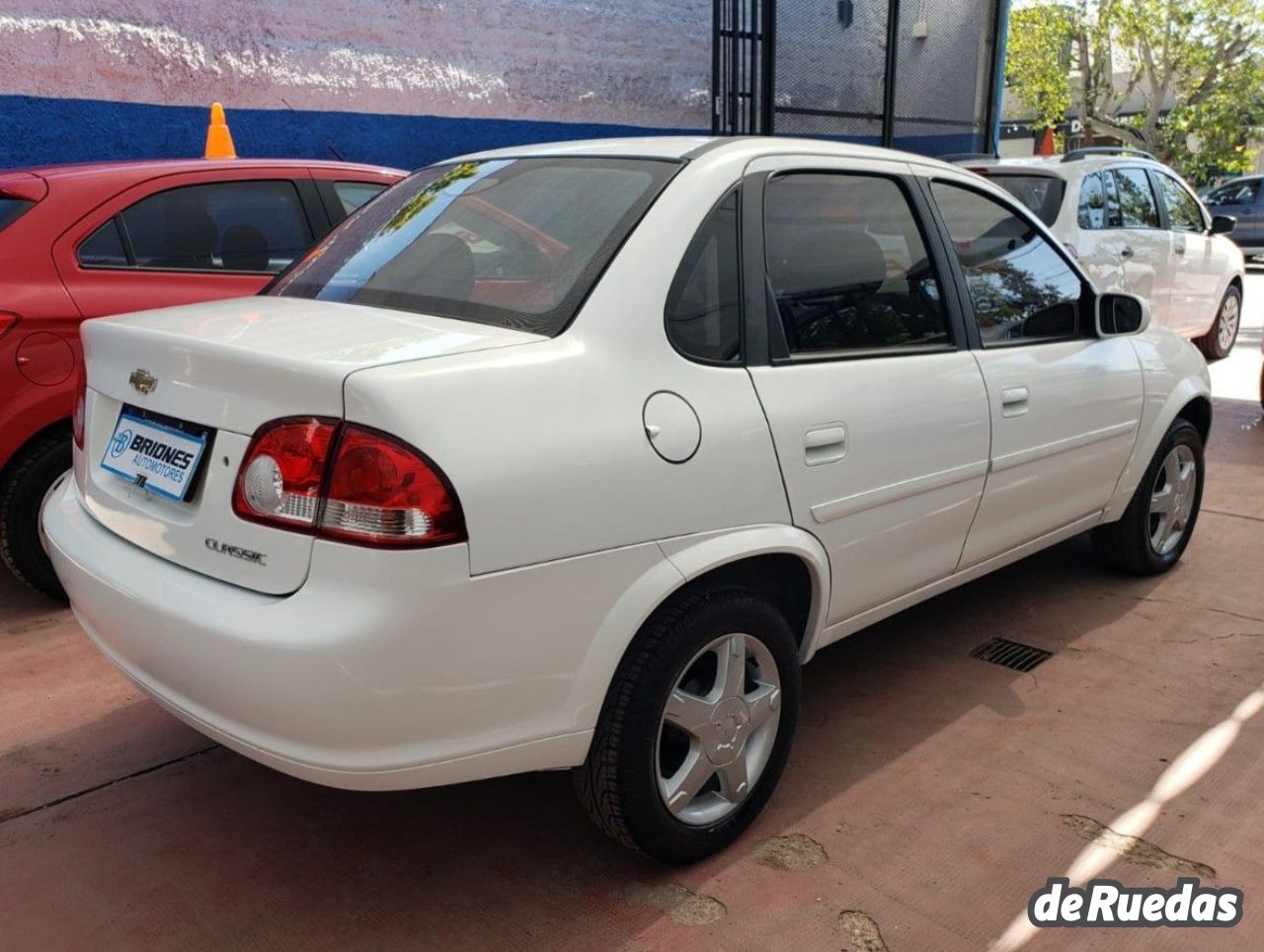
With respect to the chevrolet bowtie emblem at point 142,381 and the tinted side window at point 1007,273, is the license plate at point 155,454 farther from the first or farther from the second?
the tinted side window at point 1007,273

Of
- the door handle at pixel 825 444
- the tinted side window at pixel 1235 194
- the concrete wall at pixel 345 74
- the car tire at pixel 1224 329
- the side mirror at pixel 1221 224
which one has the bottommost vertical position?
the car tire at pixel 1224 329

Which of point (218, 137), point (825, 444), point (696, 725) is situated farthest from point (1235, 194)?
point (696, 725)

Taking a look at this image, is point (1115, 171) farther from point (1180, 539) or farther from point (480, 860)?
point (480, 860)

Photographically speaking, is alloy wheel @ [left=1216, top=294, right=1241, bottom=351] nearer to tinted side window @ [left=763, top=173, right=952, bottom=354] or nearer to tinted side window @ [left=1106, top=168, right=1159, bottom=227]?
tinted side window @ [left=1106, top=168, right=1159, bottom=227]

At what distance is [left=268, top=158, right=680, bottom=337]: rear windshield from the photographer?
256 centimetres

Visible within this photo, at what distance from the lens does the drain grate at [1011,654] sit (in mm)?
3879

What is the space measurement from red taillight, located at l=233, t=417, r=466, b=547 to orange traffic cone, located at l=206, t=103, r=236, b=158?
6.09 metres

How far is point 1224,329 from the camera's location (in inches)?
397

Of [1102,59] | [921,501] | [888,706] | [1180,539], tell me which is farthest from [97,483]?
[1102,59]

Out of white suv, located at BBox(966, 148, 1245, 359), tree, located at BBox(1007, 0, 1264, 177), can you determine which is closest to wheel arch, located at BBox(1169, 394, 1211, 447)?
white suv, located at BBox(966, 148, 1245, 359)

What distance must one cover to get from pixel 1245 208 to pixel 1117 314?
20044mm

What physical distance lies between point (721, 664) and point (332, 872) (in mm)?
1050

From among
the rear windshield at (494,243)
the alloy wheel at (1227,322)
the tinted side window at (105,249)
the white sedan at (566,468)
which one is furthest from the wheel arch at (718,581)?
the alloy wheel at (1227,322)

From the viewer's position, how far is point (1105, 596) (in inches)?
177
